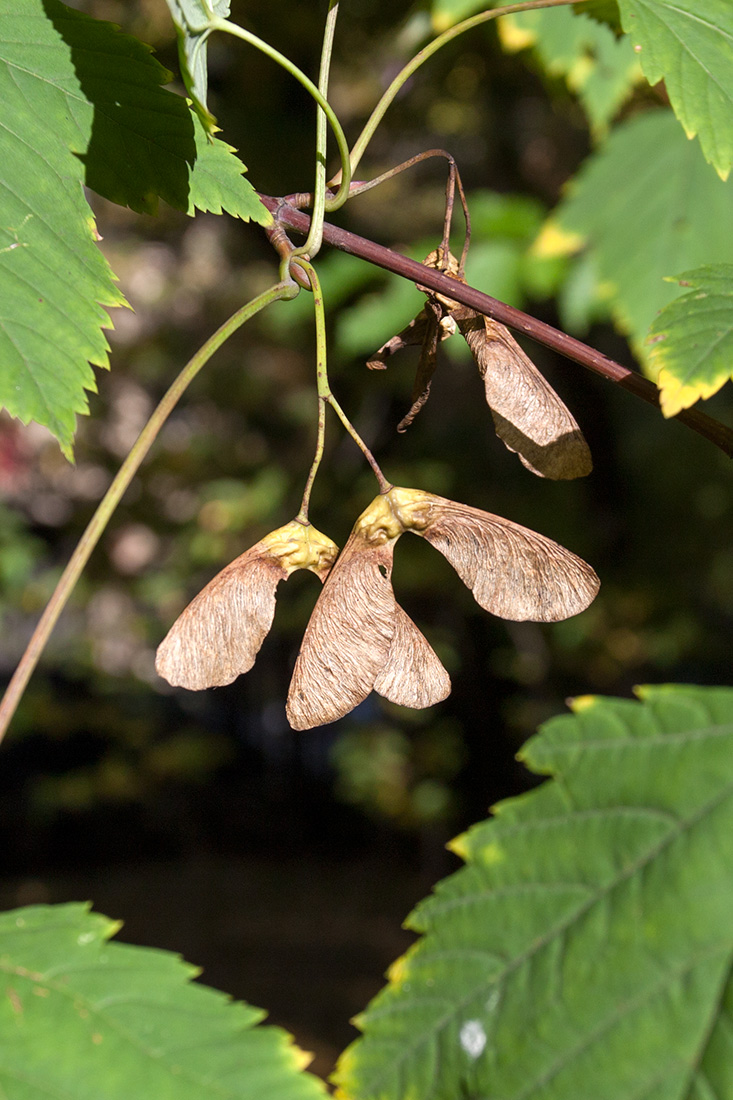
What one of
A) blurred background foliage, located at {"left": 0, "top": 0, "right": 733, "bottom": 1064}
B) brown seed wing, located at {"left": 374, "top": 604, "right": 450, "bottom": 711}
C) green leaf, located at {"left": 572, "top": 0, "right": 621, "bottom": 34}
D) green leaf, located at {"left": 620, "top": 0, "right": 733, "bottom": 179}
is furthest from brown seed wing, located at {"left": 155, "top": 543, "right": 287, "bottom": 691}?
blurred background foliage, located at {"left": 0, "top": 0, "right": 733, "bottom": 1064}

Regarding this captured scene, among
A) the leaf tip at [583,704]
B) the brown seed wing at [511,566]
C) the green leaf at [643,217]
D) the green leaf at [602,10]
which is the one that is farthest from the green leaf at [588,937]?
the green leaf at [643,217]

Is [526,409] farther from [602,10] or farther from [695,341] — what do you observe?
[602,10]

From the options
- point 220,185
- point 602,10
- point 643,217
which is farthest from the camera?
point 643,217

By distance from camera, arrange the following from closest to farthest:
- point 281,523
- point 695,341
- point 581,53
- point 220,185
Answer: point 695,341 < point 220,185 < point 581,53 < point 281,523

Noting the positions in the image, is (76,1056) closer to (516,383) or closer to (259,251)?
(516,383)

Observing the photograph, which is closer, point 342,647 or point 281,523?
point 342,647

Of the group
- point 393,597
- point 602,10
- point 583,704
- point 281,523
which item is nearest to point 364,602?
point 393,597
